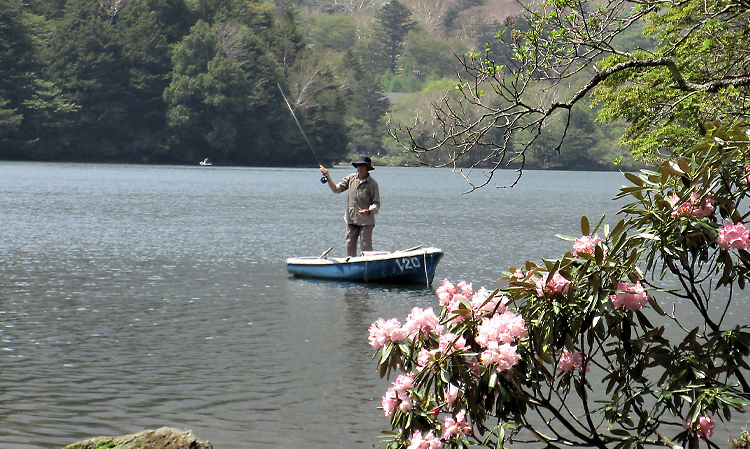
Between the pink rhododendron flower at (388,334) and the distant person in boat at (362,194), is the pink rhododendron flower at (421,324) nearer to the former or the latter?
the pink rhododendron flower at (388,334)

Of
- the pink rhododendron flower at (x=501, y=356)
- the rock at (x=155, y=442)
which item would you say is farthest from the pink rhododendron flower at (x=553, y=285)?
the rock at (x=155, y=442)

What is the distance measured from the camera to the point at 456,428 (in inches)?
191

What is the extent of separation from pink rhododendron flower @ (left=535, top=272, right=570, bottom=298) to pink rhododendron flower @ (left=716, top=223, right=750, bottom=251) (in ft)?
2.67

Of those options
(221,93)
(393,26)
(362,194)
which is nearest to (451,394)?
(362,194)

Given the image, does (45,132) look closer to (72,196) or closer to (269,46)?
(269,46)

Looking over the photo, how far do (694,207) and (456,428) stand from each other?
1736 mm

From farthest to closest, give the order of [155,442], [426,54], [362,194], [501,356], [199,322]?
[426,54] → [362,194] → [199,322] → [155,442] → [501,356]

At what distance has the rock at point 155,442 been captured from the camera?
5859mm

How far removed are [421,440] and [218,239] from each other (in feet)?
73.4

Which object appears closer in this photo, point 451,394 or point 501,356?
point 501,356

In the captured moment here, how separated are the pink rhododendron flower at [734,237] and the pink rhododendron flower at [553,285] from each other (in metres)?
0.81

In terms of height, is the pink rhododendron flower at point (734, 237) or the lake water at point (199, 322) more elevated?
the pink rhododendron flower at point (734, 237)

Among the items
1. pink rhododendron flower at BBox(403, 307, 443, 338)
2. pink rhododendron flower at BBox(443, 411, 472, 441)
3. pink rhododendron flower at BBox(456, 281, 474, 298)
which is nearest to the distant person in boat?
pink rhododendron flower at BBox(456, 281, 474, 298)

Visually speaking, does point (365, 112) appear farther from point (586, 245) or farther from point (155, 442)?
point (586, 245)
